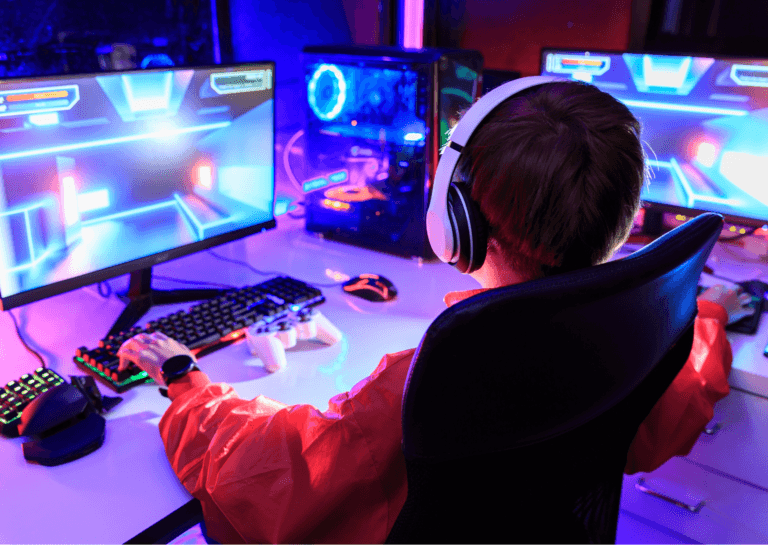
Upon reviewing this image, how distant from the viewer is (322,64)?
5.37ft

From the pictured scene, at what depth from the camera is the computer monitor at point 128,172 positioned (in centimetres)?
100

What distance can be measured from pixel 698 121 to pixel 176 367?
4.03 ft

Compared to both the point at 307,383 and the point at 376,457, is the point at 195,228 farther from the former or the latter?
the point at 376,457

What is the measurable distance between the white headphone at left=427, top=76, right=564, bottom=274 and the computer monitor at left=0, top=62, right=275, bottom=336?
0.69 metres

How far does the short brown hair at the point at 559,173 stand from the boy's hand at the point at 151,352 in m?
0.61

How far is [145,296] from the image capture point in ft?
4.28

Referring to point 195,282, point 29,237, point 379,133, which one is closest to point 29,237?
point 29,237

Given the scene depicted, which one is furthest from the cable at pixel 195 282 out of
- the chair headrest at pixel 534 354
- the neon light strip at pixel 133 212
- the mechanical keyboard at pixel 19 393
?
the chair headrest at pixel 534 354

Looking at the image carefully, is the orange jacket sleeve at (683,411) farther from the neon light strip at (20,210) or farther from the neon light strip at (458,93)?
the neon light strip at (20,210)

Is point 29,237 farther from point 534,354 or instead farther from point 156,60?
point 534,354

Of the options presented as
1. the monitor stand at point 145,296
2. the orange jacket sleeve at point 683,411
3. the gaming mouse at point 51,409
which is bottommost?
the orange jacket sleeve at point 683,411

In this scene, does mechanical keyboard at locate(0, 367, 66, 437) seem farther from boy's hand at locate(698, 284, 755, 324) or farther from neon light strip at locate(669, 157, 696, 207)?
neon light strip at locate(669, 157, 696, 207)

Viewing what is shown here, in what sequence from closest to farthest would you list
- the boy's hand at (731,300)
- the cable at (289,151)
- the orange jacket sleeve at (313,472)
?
1. the orange jacket sleeve at (313,472)
2. the boy's hand at (731,300)
3. the cable at (289,151)

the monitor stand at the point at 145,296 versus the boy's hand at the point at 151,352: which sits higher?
the boy's hand at the point at 151,352
